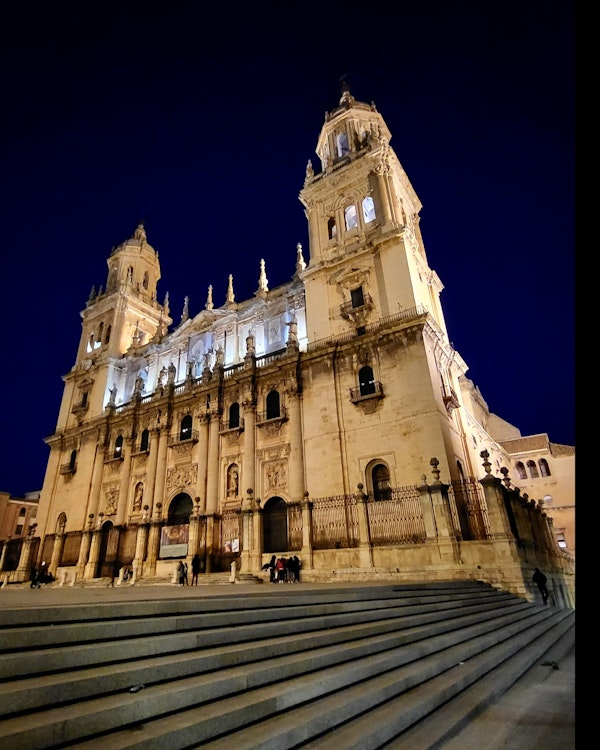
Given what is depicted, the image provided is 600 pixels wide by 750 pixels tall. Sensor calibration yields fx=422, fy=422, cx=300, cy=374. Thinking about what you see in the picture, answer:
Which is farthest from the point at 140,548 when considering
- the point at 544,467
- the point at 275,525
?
the point at 544,467

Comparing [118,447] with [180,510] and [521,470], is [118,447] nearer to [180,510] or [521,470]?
[180,510]

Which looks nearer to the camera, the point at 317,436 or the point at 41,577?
the point at 317,436

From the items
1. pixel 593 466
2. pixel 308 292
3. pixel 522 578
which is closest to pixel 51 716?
pixel 593 466

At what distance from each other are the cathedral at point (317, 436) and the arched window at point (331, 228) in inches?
3.1

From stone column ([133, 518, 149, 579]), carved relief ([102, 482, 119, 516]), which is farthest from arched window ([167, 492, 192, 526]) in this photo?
carved relief ([102, 482, 119, 516])

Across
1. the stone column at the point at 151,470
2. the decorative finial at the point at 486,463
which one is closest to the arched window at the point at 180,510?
the stone column at the point at 151,470

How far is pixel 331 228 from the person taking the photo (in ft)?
95.3

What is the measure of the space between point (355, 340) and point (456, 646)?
16817 millimetres

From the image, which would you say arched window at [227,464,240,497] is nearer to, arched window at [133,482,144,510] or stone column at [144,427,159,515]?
stone column at [144,427,159,515]

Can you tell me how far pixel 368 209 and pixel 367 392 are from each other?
13.6m

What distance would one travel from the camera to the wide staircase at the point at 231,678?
9.73ft

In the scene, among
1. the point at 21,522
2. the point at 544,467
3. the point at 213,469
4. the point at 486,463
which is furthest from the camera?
the point at 21,522

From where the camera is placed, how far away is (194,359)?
107 ft

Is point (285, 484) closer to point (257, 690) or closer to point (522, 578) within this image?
point (522, 578)
